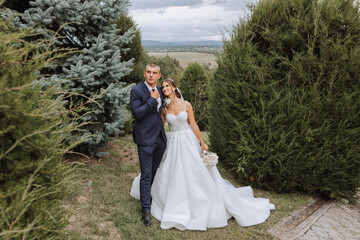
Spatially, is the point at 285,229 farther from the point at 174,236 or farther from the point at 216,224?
the point at 174,236

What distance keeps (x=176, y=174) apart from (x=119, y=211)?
1.14 metres

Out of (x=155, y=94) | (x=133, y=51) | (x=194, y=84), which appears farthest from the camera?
(x=194, y=84)

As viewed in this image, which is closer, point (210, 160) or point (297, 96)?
point (210, 160)

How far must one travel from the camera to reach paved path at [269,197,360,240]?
4121 mm

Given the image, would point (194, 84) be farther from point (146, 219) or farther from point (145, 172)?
point (146, 219)

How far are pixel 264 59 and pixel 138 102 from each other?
280 cm

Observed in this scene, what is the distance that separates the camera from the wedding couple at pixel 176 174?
157 inches

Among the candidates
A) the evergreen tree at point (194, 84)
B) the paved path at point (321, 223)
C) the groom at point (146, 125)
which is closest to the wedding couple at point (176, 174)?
the groom at point (146, 125)

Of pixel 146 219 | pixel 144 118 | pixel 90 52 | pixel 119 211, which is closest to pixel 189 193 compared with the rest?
pixel 146 219

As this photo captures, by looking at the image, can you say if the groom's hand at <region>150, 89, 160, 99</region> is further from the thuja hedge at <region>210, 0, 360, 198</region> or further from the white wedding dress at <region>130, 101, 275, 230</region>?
the thuja hedge at <region>210, 0, 360, 198</region>

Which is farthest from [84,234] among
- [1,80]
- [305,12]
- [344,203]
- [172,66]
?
[172,66]

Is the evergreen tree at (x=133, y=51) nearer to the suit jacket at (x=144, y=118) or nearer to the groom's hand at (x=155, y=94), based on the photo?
the suit jacket at (x=144, y=118)

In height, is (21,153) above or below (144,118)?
above

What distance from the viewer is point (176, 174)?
4289mm
